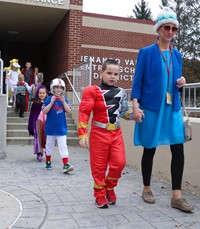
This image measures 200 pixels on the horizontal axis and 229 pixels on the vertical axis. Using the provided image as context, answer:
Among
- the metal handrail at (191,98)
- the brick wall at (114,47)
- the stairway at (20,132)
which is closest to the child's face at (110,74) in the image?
Result: the metal handrail at (191,98)

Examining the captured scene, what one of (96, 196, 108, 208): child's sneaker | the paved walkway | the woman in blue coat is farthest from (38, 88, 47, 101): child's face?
(96, 196, 108, 208): child's sneaker

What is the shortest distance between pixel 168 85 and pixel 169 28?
62 cm

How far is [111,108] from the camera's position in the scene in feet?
12.4

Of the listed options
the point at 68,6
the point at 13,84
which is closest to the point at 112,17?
the point at 68,6

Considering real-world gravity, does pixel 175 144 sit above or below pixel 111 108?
below

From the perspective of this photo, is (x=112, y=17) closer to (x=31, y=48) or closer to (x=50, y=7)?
(x=31, y=48)

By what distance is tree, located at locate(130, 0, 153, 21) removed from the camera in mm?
52344

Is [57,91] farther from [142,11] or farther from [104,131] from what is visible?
[142,11]

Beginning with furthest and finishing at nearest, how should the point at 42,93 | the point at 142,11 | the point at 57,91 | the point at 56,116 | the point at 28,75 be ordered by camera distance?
the point at 142,11 < the point at 28,75 < the point at 42,93 < the point at 56,116 < the point at 57,91

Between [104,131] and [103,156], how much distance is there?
272mm

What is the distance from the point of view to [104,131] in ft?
12.3

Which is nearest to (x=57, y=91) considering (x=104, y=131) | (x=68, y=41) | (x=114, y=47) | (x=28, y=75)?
(x=104, y=131)

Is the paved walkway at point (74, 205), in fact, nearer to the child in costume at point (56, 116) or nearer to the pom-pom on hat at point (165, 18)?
the child in costume at point (56, 116)

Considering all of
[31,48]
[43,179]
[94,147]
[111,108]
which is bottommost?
[43,179]
